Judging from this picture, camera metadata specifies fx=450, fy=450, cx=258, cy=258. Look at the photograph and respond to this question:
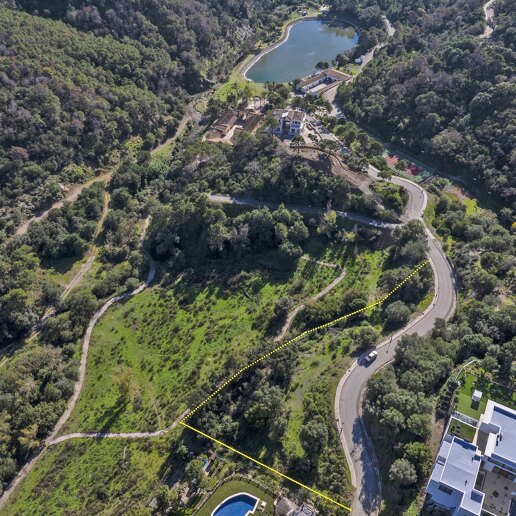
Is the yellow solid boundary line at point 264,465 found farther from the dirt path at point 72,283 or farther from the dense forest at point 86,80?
the dense forest at point 86,80

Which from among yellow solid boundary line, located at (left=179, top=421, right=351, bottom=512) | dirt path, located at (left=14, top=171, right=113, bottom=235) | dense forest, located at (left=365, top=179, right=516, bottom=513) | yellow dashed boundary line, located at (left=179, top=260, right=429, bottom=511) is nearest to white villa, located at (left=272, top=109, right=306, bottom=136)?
dirt path, located at (left=14, top=171, right=113, bottom=235)

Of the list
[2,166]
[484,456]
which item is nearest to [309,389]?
[484,456]

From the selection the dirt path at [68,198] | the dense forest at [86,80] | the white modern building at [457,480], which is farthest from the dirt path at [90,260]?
the white modern building at [457,480]

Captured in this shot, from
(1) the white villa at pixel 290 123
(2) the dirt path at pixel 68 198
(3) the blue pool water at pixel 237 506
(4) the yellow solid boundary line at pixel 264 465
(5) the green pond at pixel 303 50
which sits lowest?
(3) the blue pool water at pixel 237 506

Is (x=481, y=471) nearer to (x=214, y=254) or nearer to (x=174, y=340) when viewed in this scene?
(x=174, y=340)

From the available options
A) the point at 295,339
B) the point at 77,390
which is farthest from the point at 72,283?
the point at 295,339
